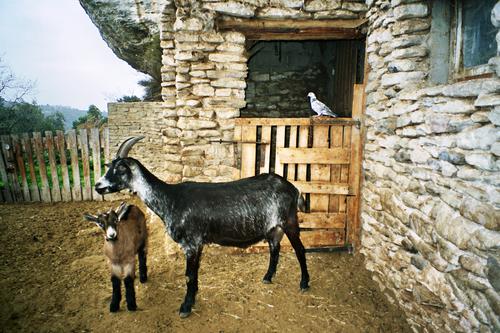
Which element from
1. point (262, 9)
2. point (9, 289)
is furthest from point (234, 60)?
point (9, 289)

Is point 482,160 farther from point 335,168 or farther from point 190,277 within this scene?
point 190,277

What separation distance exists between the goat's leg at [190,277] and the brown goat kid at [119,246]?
0.61 m

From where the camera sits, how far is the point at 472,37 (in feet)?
9.93

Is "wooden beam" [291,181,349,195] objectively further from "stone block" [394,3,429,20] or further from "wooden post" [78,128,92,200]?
"wooden post" [78,128,92,200]

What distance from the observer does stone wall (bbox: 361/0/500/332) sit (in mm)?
2232

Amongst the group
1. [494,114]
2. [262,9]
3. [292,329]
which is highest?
[262,9]

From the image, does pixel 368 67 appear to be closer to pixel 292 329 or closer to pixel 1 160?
pixel 292 329

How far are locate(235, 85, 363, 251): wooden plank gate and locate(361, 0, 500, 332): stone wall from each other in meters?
0.28

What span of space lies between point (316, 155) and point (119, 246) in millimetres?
3089

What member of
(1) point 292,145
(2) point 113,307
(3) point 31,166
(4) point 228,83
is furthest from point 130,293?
(3) point 31,166

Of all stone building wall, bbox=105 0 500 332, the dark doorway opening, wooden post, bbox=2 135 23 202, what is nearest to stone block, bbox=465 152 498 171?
stone building wall, bbox=105 0 500 332

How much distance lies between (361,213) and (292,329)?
7.18 feet

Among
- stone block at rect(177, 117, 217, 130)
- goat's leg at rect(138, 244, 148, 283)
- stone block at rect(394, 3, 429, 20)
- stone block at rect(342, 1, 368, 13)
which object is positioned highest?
stone block at rect(342, 1, 368, 13)

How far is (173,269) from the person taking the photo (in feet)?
14.9
